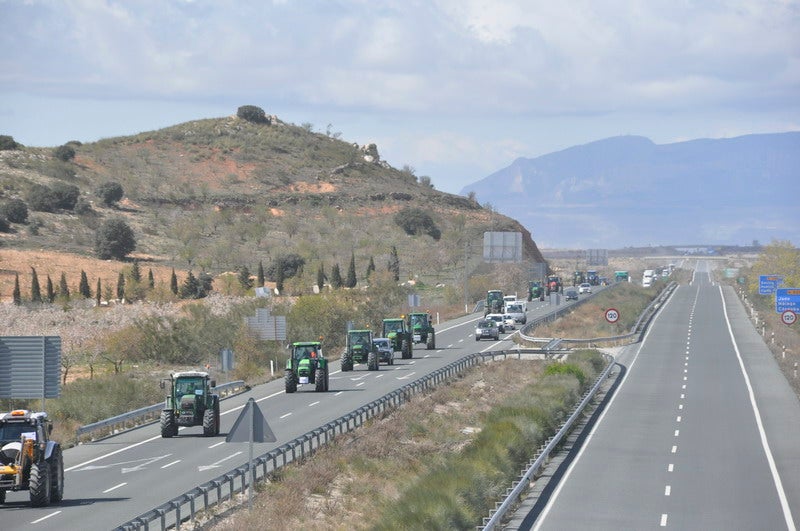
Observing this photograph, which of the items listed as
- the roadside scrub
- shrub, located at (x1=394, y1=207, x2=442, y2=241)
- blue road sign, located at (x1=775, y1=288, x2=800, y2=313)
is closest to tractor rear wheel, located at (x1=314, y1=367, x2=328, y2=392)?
the roadside scrub

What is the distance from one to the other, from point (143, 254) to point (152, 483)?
311ft

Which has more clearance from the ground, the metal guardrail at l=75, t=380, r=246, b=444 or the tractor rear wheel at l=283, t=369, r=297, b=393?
the tractor rear wheel at l=283, t=369, r=297, b=393

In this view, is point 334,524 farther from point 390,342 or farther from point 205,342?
point 205,342

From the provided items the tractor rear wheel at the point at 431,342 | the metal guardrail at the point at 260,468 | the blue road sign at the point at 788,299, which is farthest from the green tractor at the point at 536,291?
the metal guardrail at the point at 260,468

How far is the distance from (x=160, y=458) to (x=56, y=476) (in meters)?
7.39

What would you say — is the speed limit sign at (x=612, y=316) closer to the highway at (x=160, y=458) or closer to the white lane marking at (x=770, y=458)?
the white lane marking at (x=770, y=458)

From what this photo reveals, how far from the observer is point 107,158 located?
166m

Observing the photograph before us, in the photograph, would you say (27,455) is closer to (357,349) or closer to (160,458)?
(160,458)

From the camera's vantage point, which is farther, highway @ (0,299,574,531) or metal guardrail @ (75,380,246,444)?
metal guardrail @ (75,380,246,444)

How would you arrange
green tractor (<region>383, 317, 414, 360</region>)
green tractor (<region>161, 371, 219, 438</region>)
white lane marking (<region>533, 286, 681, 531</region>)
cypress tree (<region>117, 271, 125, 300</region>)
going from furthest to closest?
cypress tree (<region>117, 271, 125, 300</region>) < green tractor (<region>383, 317, 414, 360</region>) < green tractor (<region>161, 371, 219, 438</region>) < white lane marking (<region>533, 286, 681, 531</region>)

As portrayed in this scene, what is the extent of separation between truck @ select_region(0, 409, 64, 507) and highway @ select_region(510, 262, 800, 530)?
8.83 metres

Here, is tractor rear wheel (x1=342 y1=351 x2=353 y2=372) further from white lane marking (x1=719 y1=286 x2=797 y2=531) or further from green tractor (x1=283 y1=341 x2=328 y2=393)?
white lane marking (x1=719 y1=286 x2=797 y2=531)

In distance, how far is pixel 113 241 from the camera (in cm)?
11469

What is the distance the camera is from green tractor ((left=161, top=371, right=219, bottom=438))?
35.3 m
